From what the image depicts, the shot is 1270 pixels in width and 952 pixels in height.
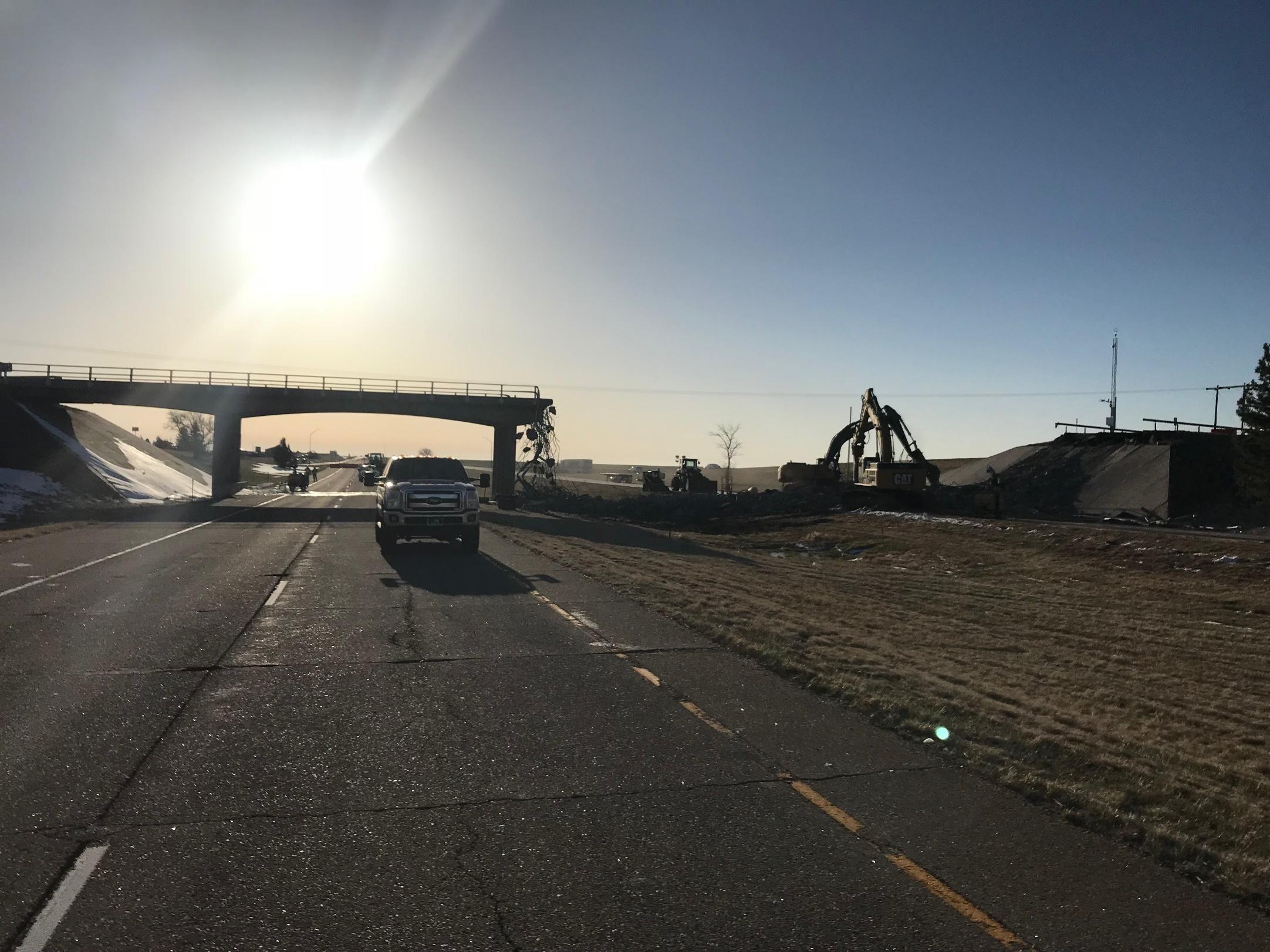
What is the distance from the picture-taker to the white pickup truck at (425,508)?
2112 centimetres

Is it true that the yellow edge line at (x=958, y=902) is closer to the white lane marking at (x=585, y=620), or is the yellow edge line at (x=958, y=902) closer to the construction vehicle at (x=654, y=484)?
the white lane marking at (x=585, y=620)

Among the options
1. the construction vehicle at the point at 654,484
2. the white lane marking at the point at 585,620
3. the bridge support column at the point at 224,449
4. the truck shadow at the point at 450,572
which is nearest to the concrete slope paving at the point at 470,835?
the white lane marking at the point at 585,620

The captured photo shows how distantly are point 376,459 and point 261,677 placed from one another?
87.9 m

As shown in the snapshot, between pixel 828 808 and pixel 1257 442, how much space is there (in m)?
42.6

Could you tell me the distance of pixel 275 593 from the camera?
15453 mm

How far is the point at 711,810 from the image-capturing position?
5.65m

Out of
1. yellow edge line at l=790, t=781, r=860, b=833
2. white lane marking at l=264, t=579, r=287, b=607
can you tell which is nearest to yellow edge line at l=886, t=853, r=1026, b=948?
yellow edge line at l=790, t=781, r=860, b=833

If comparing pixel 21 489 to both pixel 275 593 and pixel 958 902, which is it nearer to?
pixel 275 593

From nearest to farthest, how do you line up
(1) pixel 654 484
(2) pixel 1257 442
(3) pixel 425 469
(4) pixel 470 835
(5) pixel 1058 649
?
(4) pixel 470 835, (5) pixel 1058 649, (3) pixel 425 469, (2) pixel 1257 442, (1) pixel 654 484

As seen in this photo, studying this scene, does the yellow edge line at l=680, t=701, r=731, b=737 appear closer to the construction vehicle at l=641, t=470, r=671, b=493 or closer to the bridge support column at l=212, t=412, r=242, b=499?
the bridge support column at l=212, t=412, r=242, b=499

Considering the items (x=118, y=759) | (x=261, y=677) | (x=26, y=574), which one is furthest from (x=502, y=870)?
(x=26, y=574)

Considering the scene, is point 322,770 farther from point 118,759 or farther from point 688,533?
point 688,533

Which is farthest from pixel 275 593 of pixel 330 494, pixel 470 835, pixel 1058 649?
pixel 330 494

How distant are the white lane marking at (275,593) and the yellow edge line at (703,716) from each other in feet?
27.4
